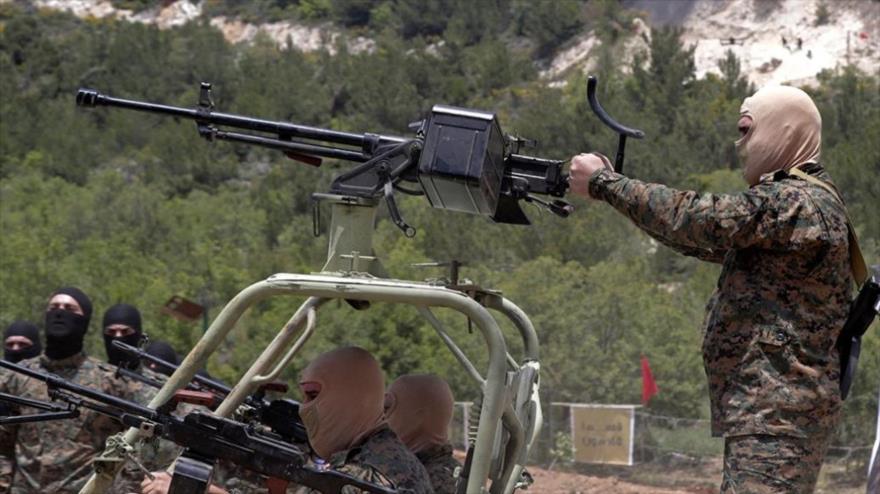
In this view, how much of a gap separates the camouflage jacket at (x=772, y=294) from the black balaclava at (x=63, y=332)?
442 centimetres

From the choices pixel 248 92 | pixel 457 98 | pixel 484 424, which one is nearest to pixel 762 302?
pixel 484 424

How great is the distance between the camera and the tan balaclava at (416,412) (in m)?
5.16

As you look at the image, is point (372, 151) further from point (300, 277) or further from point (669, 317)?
point (669, 317)

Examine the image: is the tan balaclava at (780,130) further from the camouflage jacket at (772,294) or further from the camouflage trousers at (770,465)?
Result: the camouflage trousers at (770,465)

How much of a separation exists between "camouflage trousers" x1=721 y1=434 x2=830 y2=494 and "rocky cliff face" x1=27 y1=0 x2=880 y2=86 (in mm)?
52462

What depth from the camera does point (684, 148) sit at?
39.8 m

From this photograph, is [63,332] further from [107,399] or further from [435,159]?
[435,159]

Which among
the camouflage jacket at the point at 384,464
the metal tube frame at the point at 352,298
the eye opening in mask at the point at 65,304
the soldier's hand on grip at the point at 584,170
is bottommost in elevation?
the eye opening in mask at the point at 65,304

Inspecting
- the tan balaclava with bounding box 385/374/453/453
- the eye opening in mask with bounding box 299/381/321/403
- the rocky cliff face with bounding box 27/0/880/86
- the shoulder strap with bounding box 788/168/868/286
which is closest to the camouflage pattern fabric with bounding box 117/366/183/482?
the tan balaclava with bounding box 385/374/453/453

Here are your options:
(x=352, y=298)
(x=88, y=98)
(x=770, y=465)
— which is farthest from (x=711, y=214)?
(x=88, y=98)

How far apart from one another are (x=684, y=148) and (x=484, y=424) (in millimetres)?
36464

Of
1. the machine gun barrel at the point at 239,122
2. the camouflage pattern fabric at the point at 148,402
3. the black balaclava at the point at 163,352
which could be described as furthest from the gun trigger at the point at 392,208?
the black balaclava at the point at 163,352

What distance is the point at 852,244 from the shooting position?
4.54 metres

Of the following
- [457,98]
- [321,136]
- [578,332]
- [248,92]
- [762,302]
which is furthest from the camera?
[457,98]
